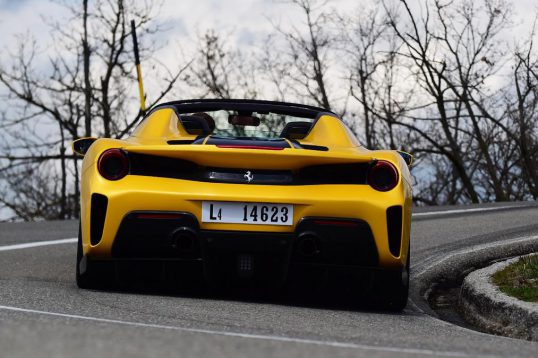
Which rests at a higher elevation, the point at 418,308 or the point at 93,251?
the point at 93,251

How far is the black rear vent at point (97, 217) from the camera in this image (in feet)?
17.6

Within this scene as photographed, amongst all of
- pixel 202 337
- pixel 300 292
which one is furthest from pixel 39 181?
pixel 202 337

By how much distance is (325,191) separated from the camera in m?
5.31

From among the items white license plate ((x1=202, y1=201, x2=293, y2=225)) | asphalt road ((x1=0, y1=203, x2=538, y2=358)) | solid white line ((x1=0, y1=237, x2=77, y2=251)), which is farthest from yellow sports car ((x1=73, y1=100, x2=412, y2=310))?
solid white line ((x1=0, y1=237, x2=77, y2=251))

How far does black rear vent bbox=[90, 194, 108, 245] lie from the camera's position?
5.38 metres

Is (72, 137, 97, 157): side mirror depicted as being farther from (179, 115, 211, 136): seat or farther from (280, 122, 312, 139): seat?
(280, 122, 312, 139): seat

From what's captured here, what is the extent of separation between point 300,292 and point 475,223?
5876 mm

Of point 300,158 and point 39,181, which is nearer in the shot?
point 300,158

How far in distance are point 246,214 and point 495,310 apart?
1643 mm

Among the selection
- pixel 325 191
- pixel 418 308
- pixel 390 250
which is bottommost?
pixel 418 308

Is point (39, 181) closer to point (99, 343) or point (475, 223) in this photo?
point (475, 223)

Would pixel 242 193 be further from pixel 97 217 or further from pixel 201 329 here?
pixel 201 329

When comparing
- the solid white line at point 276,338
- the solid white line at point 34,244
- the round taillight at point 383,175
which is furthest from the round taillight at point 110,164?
the solid white line at point 34,244

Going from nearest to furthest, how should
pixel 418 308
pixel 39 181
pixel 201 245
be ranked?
pixel 201 245 → pixel 418 308 → pixel 39 181
